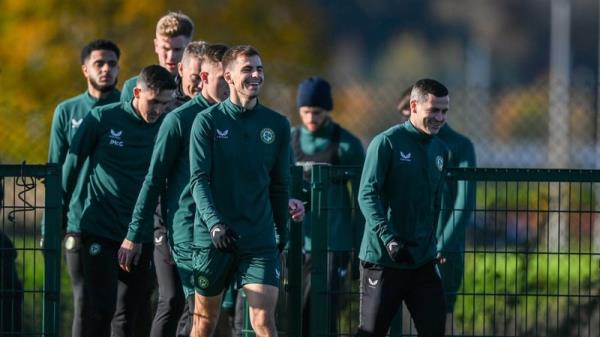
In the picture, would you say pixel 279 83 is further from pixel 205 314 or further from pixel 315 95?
pixel 205 314

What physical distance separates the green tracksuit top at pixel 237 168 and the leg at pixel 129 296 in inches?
45.4

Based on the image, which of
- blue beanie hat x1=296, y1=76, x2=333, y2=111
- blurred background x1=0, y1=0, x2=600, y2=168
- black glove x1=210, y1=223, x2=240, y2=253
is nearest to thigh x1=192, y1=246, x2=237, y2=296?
black glove x1=210, y1=223, x2=240, y2=253

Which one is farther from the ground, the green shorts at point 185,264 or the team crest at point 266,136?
the team crest at point 266,136

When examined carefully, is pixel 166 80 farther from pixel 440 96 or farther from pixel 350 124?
pixel 350 124

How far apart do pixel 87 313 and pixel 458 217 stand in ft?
8.30

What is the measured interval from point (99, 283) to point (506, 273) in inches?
105

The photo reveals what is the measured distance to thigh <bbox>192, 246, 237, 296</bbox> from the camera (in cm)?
915

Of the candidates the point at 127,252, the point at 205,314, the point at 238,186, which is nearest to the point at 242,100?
the point at 238,186

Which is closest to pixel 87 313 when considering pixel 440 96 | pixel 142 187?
pixel 142 187

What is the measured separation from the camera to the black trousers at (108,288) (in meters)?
10.1

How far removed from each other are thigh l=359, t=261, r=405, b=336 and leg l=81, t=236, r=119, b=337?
1.66 m

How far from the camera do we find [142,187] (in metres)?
9.56

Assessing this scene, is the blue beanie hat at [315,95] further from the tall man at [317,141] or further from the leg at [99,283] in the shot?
the leg at [99,283]

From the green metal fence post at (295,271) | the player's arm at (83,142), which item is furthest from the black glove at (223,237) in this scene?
the green metal fence post at (295,271)
